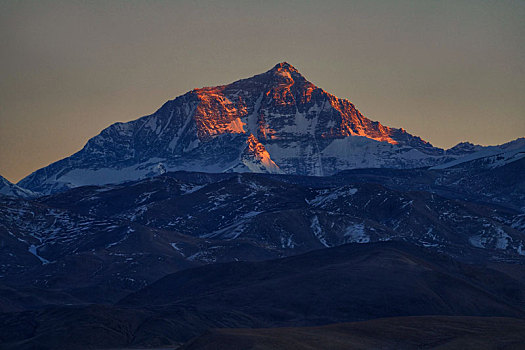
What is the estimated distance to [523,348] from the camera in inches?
5551

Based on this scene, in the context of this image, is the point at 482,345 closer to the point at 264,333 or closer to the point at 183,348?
the point at 264,333

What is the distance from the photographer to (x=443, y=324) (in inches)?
6870

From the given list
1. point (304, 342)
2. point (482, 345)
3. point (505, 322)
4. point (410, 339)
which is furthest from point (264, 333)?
point (505, 322)

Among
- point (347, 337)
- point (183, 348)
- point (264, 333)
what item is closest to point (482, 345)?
point (347, 337)

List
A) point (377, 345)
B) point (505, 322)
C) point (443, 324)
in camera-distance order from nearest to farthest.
A: point (377, 345) → point (443, 324) → point (505, 322)

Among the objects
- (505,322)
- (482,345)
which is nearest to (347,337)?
(482,345)

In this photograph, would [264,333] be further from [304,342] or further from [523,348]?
[523,348]

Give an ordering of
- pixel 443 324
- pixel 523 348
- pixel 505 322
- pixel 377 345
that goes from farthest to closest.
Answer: pixel 505 322 < pixel 443 324 < pixel 377 345 < pixel 523 348

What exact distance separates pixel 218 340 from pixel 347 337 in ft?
77.9

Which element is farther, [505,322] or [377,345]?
[505,322]

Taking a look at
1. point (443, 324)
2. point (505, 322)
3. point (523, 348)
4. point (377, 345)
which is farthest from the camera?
point (505, 322)

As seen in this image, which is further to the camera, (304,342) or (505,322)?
(505,322)

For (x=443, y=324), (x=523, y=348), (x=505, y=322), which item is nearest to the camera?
(x=523, y=348)

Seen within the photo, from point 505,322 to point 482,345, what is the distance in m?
41.4
